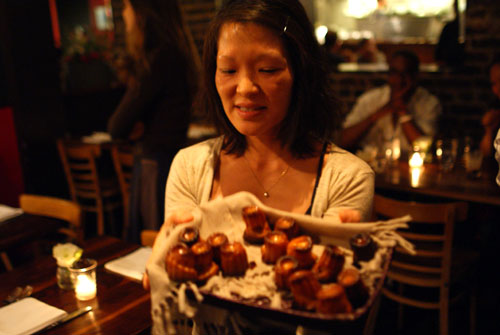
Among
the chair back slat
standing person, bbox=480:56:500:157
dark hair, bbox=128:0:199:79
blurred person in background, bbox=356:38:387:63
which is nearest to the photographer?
the chair back slat

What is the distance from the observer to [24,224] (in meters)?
2.35

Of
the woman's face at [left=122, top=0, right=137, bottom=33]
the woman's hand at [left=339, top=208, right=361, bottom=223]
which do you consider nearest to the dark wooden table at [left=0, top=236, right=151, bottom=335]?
the woman's hand at [left=339, top=208, right=361, bottom=223]

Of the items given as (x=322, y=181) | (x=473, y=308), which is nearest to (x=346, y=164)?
(x=322, y=181)

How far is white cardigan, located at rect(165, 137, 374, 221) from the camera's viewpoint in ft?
3.88

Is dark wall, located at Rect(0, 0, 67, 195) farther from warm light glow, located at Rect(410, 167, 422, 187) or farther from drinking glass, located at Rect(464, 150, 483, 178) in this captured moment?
drinking glass, located at Rect(464, 150, 483, 178)

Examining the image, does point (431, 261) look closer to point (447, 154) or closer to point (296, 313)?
point (447, 154)

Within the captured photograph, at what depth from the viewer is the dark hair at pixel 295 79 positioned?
1.14 meters

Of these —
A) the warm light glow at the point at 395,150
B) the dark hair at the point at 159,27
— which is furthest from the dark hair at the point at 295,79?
the warm light glow at the point at 395,150

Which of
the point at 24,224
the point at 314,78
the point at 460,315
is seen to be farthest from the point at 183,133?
the point at 460,315

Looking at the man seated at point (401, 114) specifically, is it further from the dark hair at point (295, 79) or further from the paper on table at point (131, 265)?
the dark hair at point (295, 79)

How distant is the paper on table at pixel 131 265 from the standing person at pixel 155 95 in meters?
1.02

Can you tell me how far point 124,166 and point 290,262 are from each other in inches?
137

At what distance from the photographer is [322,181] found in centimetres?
122

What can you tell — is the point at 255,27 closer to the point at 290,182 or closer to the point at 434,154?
the point at 290,182
